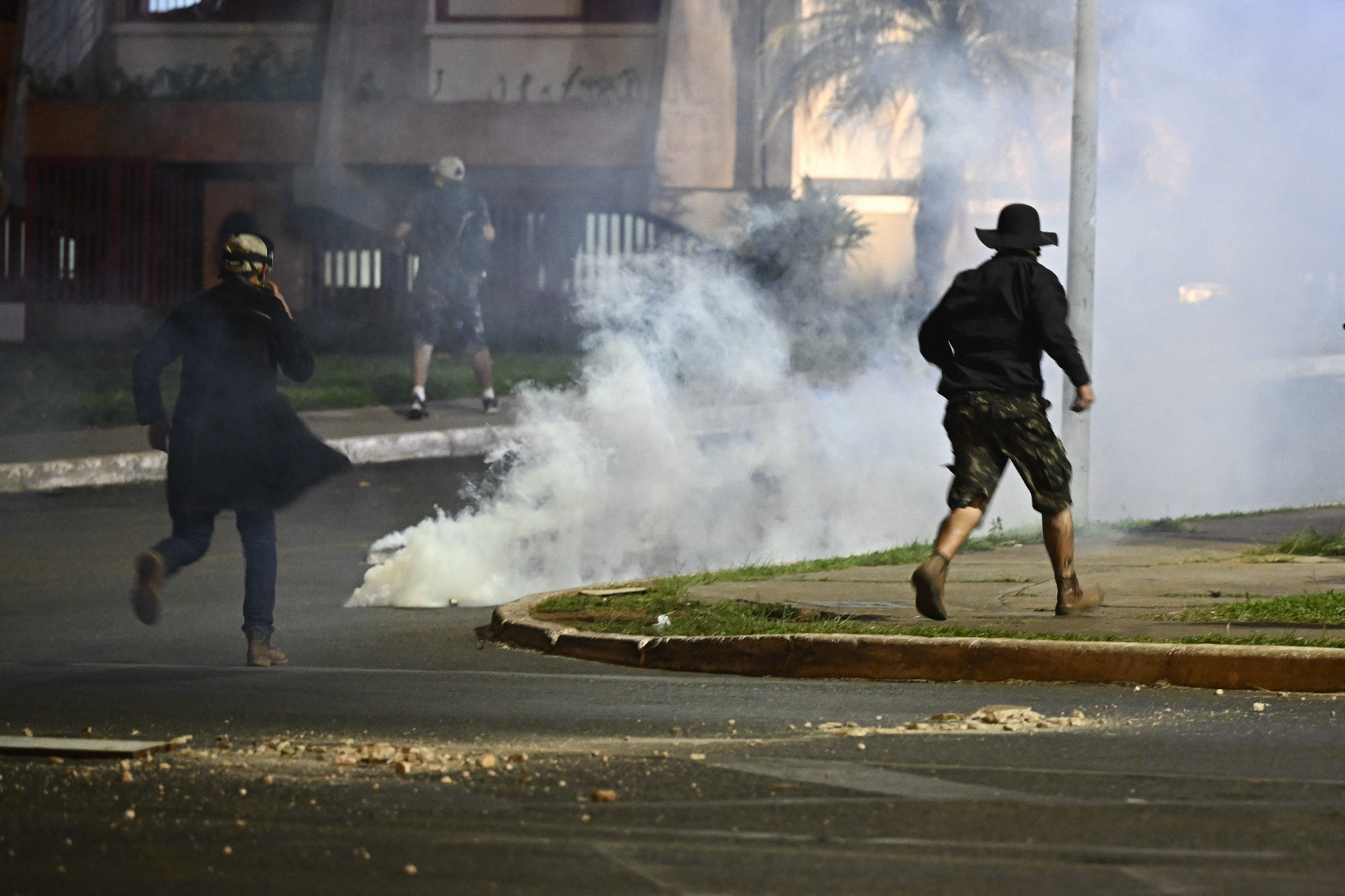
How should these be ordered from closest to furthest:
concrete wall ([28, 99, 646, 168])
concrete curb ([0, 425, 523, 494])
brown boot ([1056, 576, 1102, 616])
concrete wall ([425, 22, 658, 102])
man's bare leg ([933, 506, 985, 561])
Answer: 1. man's bare leg ([933, 506, 985, 561])
2. brown boot ([1056, 576, 1102, 616])
3. concrete curb ([0, 425, 523, 494])
4. concrete wall ([28, 99, 646, 168])
5. concrete wall ([425, 22, 658, 102])

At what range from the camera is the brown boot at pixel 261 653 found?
22.1ft

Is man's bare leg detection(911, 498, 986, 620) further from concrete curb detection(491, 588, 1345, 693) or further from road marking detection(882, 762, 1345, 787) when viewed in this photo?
road marking detection(882, 762, 1345, 787)

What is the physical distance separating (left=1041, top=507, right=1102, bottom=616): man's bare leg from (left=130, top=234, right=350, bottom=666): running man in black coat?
259 centimetres

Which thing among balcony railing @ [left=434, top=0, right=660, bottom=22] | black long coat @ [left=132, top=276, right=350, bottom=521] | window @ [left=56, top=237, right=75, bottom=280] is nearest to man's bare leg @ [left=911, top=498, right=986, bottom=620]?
black long coat @ [left=132, top=276, right=350, bottom=521]

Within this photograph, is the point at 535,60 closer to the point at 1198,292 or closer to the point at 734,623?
the point at 1198,292

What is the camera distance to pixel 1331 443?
56.2 ft

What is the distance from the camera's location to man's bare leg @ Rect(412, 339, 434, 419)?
14.9 m

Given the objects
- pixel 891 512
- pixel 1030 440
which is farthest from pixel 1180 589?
pixel 891 512

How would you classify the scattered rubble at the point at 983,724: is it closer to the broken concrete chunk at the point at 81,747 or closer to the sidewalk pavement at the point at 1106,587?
the sidewalk pavement at the point at 1106,587

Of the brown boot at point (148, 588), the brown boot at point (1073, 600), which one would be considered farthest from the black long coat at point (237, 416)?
the brown boot at point (1073, 600)

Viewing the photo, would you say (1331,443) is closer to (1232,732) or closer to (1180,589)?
(1180,589)

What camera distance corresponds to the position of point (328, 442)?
14.1m

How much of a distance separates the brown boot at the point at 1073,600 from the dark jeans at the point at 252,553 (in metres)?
2.82

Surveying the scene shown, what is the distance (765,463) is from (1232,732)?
6457mm
